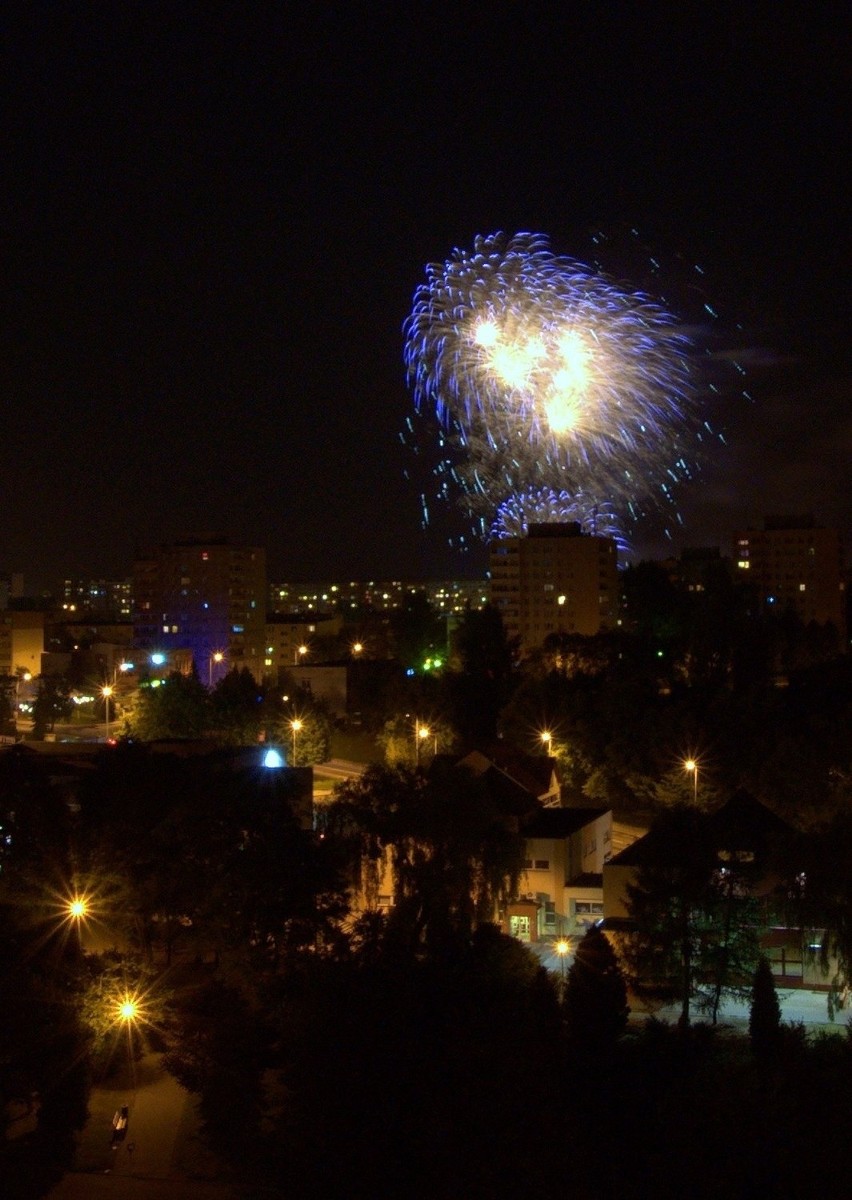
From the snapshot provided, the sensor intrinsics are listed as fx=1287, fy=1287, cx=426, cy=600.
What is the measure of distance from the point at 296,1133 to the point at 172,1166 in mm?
1209

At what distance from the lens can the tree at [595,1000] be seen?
8.92 m

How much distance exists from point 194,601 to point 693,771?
897 inches

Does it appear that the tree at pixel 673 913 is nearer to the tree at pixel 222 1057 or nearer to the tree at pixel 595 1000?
the tree at pixel 595 1000

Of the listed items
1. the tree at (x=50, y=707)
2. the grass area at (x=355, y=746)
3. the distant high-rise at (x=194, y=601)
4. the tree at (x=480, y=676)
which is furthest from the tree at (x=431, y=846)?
the distant high-rise at (x=194, y=601)

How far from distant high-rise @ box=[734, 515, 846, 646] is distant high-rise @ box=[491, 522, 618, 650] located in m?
6.90

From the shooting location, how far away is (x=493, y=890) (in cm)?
1117

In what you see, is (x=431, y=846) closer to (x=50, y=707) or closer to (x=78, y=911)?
(x=78, y=911)

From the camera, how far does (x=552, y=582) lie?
34531 millimetres

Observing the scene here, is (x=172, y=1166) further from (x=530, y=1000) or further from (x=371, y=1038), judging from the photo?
(x=530, y=1000)

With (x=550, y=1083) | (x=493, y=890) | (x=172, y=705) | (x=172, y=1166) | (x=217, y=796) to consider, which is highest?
(x=172, y=705)

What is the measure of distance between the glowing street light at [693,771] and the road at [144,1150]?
27.8 ft

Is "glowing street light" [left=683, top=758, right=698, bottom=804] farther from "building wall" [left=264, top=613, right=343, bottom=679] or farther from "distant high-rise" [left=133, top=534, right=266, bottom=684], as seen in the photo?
"building wall" [left=264, top=613, right=343, bottom=679]

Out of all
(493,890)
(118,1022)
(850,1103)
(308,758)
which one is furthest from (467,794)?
(308,758)

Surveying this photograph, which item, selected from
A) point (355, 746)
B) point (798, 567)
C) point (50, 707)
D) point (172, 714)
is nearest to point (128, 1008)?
point (172, 714)
